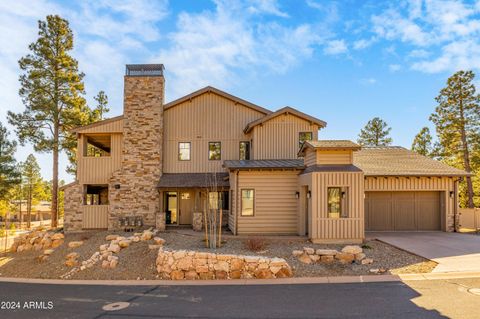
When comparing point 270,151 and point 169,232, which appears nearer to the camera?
point 169,232

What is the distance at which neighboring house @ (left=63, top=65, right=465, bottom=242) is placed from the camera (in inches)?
547

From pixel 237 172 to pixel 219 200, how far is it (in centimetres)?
362

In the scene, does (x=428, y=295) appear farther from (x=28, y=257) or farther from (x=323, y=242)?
(x=28, y=257)

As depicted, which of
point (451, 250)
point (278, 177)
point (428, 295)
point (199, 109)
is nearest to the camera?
point (428, 295)

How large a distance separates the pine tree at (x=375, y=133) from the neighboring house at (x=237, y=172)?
14017mm

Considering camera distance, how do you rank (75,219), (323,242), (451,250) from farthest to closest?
(75,219) < (323,242) < (451,250)

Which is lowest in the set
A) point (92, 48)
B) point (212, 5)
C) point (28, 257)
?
point (28, 257)

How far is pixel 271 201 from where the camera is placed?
47.2 ft

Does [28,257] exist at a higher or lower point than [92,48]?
lower

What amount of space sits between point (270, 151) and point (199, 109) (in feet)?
17.6

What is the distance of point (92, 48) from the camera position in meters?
14.7

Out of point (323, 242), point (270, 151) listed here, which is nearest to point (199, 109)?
point (270, 151)

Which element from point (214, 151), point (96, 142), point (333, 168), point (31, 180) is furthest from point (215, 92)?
point (31, 180)

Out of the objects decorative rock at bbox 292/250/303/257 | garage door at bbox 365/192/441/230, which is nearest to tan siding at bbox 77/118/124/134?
decorative rock at bbox 292/250/303/257
